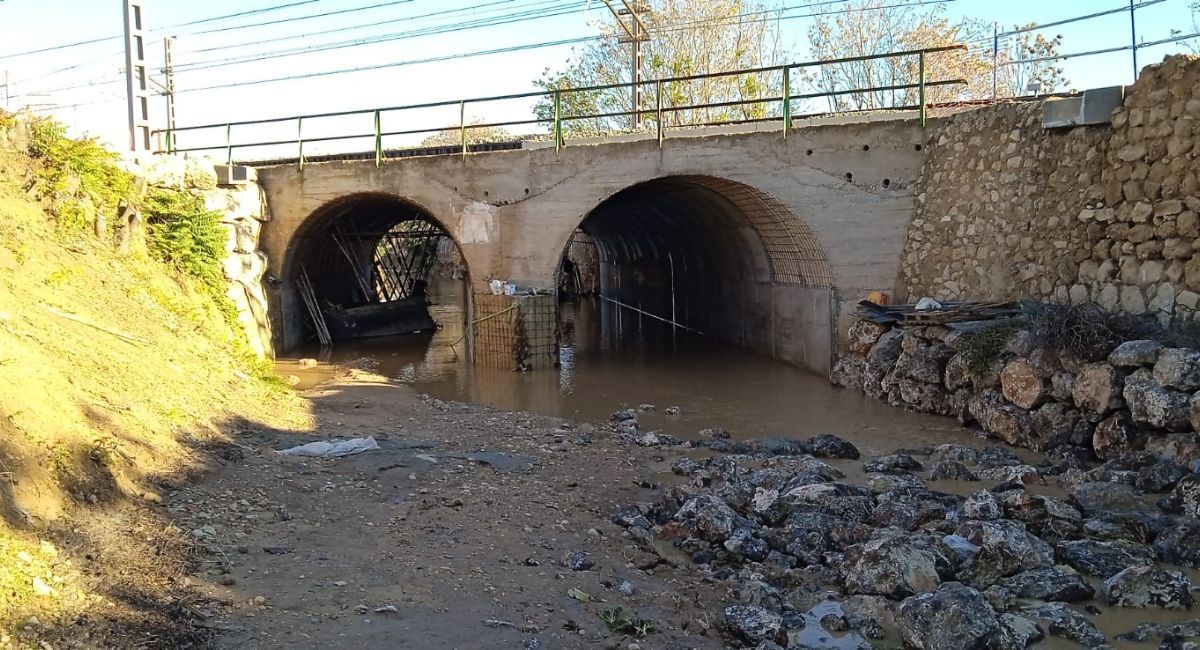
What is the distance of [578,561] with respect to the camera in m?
5.83

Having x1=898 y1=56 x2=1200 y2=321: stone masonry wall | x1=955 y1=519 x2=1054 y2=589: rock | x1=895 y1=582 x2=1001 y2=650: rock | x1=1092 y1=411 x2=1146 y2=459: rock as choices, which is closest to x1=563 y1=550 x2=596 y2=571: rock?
x1=895 y1=582 x2=1001 y2=650: rock

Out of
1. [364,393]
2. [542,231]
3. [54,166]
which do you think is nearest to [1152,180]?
[542,231]

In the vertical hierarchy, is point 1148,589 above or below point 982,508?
below

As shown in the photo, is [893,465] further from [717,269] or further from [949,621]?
[717,269]

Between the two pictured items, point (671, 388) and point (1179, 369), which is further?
point (671, 388)

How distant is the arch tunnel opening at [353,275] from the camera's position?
18.4m

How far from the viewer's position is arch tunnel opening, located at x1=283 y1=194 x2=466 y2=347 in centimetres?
1841

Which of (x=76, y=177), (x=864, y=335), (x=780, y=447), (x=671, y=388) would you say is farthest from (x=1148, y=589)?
(x=76, y=177)

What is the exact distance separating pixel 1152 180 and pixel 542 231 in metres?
9.43

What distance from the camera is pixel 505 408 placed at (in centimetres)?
1268

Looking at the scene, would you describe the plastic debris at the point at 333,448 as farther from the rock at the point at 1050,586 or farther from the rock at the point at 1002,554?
the rock at the point at 1050,586

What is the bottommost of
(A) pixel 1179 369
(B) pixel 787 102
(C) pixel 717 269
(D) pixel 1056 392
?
(D) pixel 1056 392

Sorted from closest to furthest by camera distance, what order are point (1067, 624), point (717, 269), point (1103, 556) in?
point (1067, 624) → point (1103, 556) → point (717, 269)

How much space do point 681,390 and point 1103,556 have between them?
845 centimetres
